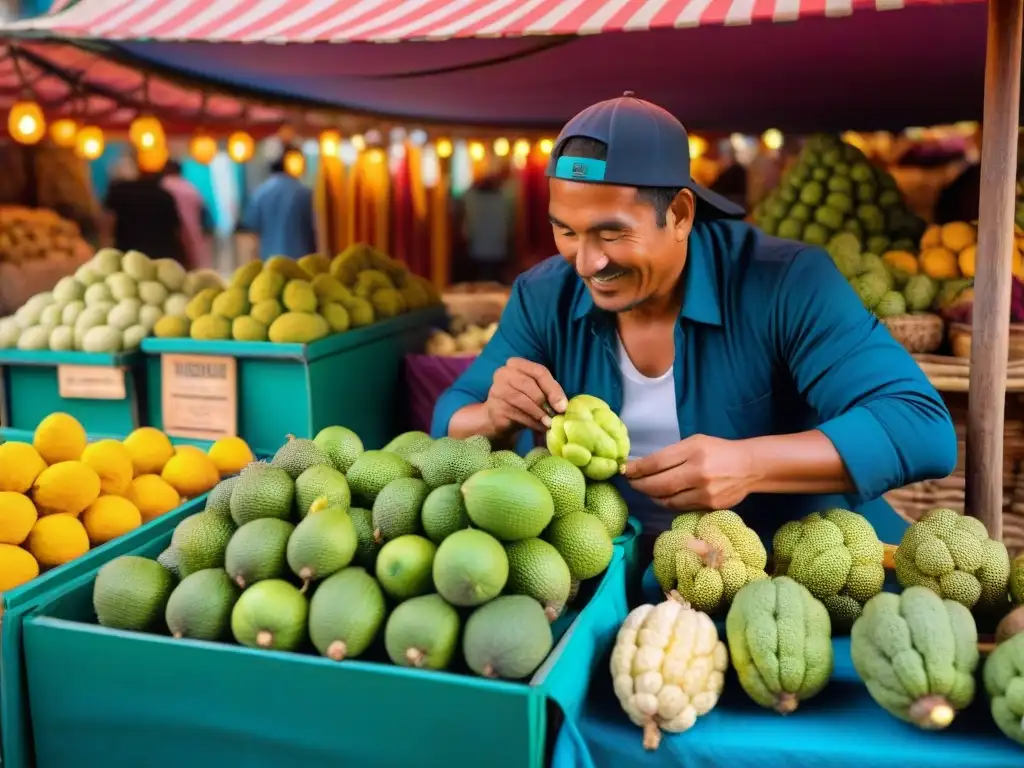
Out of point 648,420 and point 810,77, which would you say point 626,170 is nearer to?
point 648,420

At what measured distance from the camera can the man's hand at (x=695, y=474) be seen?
1.84m

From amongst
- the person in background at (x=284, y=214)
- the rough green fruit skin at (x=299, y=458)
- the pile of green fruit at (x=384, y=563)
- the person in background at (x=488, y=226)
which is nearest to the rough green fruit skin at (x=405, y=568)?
the pile of green fruit at (x=384, y=563)

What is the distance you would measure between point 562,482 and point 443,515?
246mm

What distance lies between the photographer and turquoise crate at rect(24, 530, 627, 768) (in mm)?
1340

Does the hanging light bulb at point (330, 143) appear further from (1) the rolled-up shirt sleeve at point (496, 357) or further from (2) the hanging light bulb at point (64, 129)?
(1) the rolled-up shirt sleeve at point (496, 357)

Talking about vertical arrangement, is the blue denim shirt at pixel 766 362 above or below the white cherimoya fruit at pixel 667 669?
above

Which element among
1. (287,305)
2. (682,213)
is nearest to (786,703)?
(682,213)

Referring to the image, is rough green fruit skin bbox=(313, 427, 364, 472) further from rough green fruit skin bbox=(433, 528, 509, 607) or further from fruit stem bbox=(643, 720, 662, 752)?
fruit stem bbox=(643, 720, 662, 752)

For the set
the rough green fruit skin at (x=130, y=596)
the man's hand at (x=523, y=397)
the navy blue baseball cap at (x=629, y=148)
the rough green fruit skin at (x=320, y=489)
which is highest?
the navy blue baseball cap at (x=629, y=148)

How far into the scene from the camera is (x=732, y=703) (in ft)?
4.88

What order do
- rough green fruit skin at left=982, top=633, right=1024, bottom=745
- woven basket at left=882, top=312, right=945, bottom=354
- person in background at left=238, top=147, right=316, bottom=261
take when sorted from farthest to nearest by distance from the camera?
person in background at left=238, top=147, right=316, bottom=261 < woven basket at left=882, top=312, right=945, bottom=354 < rough green fruit skin at left=982, top=633, right=1024, bottom=745

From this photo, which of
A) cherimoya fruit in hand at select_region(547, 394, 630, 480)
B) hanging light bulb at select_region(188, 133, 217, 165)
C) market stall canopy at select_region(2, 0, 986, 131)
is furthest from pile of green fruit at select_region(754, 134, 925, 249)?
hanging light bulb at select_region(188, 133, 217, 165)

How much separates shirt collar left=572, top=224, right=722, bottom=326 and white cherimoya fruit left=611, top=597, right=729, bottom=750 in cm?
90

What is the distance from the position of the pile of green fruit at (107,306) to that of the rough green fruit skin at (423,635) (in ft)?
8.77
